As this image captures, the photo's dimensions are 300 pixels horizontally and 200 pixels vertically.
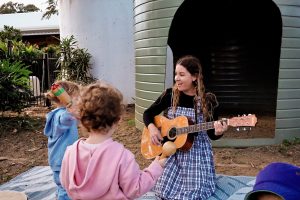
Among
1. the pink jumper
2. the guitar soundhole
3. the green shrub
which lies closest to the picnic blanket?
the guitar soundhole

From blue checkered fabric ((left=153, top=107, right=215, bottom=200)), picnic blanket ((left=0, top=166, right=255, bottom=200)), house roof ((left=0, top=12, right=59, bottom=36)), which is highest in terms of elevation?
house roof ((left=0, top=12, right=59, bottom=36))

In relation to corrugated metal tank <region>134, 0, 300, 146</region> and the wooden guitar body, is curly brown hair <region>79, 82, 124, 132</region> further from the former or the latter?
corrugated metal tank <region>134, 0, 300, 146</region>

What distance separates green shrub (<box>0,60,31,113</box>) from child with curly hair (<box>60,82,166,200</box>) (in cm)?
587

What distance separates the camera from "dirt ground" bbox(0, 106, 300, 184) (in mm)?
4914

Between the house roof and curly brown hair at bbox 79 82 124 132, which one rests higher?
the house roof

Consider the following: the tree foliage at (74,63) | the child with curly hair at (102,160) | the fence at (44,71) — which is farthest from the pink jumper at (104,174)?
the fence at (44,71)

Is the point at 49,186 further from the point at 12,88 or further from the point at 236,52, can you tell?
the point at 236,52

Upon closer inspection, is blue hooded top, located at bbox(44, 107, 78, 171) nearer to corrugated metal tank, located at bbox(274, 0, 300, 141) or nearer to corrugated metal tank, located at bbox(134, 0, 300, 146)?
corrugated metal tank, located at bbox(134, 0, 300, 146)

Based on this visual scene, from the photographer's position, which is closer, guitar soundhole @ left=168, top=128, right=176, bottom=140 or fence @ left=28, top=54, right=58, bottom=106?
guitar soundhole @ left=168, top=128, right=176, bottom=140

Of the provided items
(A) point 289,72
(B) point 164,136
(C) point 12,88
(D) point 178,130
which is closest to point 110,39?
(C) point 12,88

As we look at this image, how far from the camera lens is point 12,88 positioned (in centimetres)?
757

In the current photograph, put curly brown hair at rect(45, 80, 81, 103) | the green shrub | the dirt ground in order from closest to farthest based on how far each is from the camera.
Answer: curly brown hair at rect(45, 80, 81, 103), the dirt ground, the green shrub

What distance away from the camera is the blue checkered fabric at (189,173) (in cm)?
342

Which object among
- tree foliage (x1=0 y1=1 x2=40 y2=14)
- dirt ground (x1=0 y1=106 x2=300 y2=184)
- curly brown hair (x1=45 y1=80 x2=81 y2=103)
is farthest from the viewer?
tree foliage (x1=0 y1=1 x2=40 y2=14)
